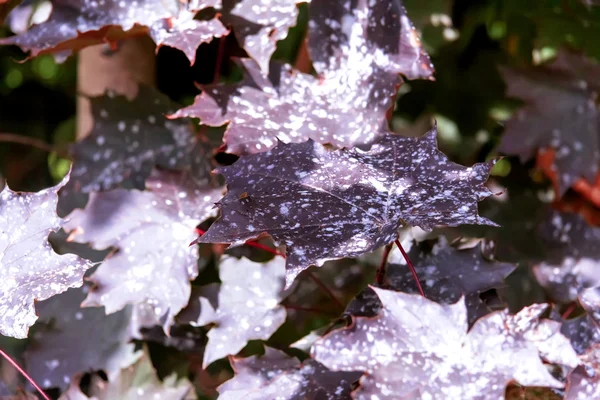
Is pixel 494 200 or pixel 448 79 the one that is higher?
pixel 448 79

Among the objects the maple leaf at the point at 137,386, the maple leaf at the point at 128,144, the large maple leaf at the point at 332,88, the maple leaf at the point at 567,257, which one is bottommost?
the maple leaf at the point at 137,386

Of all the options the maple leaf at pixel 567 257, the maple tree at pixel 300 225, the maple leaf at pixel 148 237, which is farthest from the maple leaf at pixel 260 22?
the maple leaf at pixel 567 257

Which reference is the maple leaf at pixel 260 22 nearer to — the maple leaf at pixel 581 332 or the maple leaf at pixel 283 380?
the maple leaf at pixel 283 380

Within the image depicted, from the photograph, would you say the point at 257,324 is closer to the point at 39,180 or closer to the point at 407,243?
the point at 407,243

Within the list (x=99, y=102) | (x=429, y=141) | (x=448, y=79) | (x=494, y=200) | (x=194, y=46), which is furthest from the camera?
(x=448, y=79)


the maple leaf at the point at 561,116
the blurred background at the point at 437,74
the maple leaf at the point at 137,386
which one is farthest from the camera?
the blurred background at the point at 437,74

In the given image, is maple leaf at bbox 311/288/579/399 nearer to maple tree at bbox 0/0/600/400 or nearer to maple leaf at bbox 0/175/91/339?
maple tree at bbox 0/0/600/400

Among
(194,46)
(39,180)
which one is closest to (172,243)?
(194,46)
